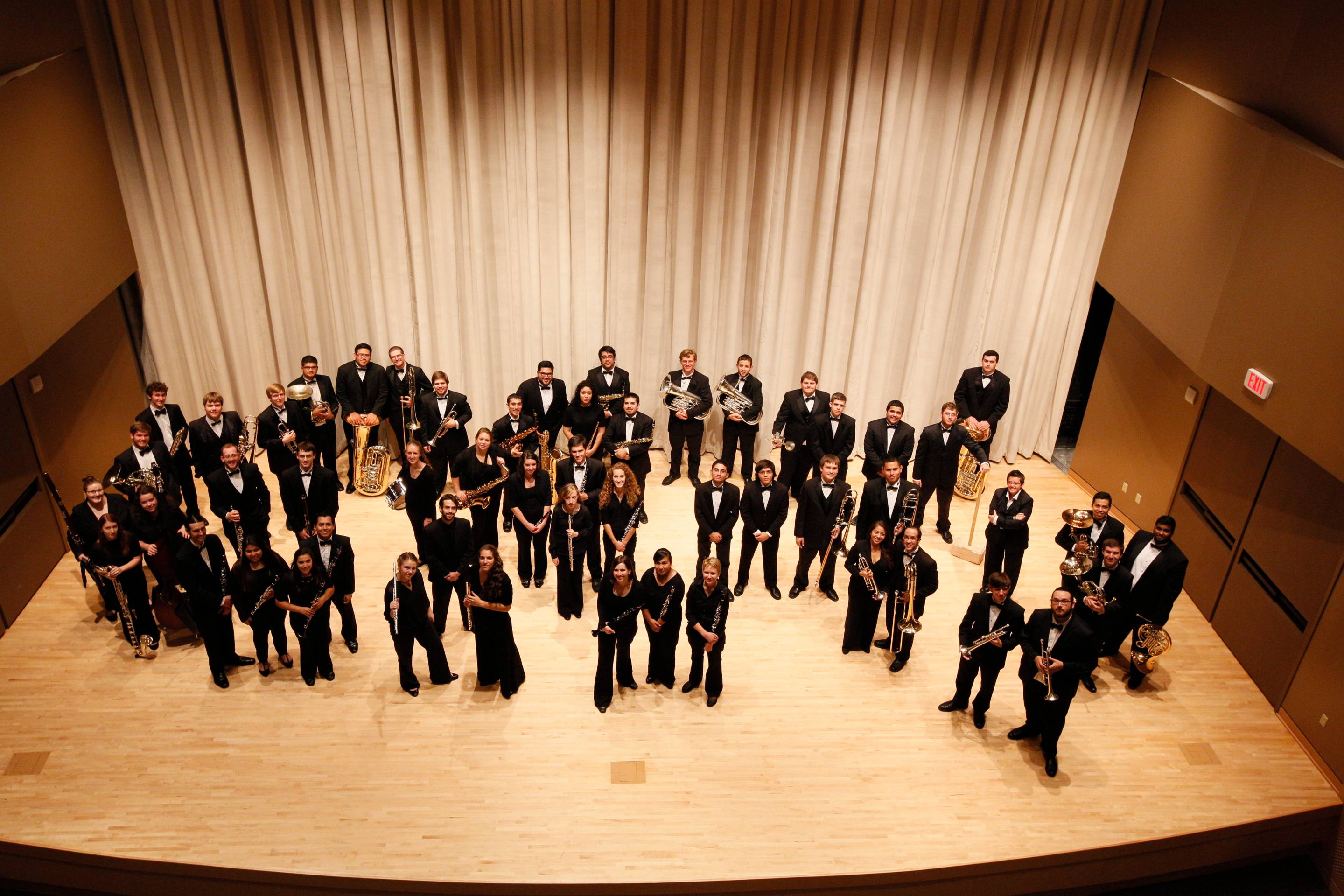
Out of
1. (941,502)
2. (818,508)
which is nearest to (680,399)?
(818,508)

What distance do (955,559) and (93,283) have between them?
788 centimetres

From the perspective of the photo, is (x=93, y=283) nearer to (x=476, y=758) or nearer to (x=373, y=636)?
(x=373, y=636)

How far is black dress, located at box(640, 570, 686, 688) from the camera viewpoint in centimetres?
624

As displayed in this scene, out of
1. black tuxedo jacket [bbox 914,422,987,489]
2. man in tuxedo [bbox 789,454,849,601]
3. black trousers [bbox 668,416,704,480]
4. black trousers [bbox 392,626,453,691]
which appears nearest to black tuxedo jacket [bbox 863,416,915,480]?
black tuxedo jacket [bbox 914,422,987,489]

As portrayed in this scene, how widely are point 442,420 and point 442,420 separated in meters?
0.01

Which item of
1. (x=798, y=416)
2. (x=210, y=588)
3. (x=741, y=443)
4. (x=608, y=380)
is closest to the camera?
(x=210, y=588)

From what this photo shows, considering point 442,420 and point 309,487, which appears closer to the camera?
point 309,487

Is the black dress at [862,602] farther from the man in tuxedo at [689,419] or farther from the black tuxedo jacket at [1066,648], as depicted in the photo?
the man in tuxedo at [689,419]

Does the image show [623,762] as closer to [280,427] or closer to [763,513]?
[763,513]

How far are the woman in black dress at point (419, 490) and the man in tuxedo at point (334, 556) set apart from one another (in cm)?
75

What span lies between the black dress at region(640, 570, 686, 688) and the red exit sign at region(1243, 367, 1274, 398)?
4.39m

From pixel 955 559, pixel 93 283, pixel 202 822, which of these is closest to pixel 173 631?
pixel 202 822

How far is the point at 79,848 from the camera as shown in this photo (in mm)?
5508

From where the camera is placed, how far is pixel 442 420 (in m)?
8.65
